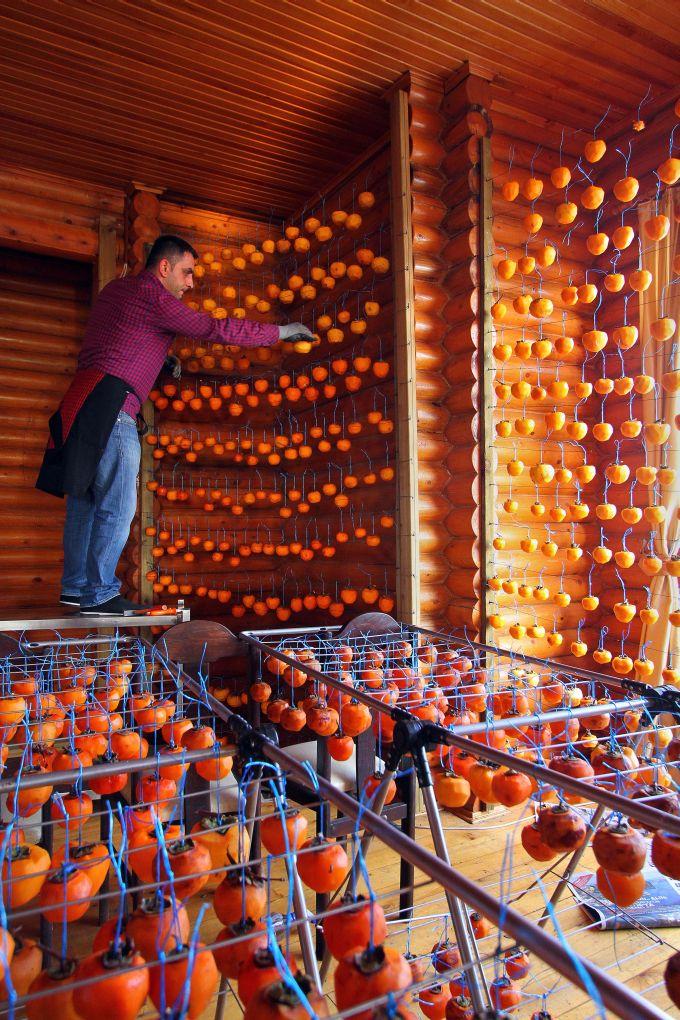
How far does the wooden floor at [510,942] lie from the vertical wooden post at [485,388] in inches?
46.1

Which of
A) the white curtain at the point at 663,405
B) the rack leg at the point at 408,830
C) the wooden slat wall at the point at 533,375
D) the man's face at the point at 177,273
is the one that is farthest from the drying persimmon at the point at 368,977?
the man's face at the point at 177,273

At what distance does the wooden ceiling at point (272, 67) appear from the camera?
3.43 metres

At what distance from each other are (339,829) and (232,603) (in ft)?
10.8

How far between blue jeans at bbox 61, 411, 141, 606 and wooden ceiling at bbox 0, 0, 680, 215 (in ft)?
6.82

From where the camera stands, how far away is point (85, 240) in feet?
16.9

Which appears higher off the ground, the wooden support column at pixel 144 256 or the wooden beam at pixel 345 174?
the wooden beam at pixel 345 174

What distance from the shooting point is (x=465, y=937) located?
1.38 m

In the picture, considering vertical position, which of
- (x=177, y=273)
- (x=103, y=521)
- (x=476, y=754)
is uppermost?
(x=177, y=273)

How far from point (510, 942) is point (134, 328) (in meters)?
3.58

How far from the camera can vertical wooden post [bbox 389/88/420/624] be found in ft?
12.7

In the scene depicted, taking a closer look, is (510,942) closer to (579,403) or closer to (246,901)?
(246,901)

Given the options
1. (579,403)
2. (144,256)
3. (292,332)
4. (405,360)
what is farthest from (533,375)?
(144,256)

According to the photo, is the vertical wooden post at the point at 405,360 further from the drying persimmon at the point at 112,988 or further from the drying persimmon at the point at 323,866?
the drying persimmon at the point at 112,988

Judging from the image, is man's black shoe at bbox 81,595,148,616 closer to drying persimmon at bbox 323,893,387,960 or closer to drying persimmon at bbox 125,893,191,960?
drying persimmon at bbox 125,893,191,960
